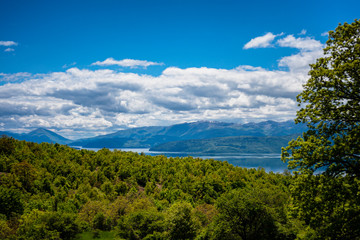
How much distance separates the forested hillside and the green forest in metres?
0.20

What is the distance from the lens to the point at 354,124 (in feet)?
52.1

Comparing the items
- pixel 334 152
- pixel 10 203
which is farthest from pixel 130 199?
pixel 334 152

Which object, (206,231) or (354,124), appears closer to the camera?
(354,124)

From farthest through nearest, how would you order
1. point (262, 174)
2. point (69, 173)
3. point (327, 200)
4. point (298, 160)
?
point (262, 174) → point (69, 173) → point (298, 160) → point (327, 200)

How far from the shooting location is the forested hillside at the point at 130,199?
4050 cm

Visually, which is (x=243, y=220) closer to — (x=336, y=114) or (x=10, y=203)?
(x=336, y=114)

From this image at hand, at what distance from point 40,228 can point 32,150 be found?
68.8m

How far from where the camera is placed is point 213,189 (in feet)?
286

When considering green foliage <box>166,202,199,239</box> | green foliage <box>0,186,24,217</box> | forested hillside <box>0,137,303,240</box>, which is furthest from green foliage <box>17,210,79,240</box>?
green foliage <box>166,202,199,239</box>

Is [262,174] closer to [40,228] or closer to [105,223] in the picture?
[105,223]

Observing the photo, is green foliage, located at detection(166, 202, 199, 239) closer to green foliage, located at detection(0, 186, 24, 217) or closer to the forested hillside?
the forested hillside

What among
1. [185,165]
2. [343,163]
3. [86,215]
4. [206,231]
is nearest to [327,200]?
[343,163]

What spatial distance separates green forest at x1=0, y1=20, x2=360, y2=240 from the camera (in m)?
15.8

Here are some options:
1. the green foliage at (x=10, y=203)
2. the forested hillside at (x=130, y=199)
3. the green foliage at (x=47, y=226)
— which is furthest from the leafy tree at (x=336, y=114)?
the green foliage at (x=10, y=203)
